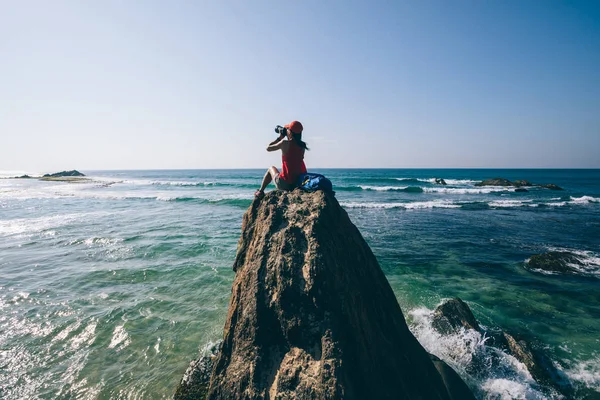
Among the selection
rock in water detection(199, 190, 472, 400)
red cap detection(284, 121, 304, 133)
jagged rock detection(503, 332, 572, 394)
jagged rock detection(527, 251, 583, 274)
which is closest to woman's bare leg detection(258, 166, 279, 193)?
red cap detection(284, 121, 304, 133)

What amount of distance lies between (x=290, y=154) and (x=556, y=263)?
41.2ft

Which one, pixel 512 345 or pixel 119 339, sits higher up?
pixel 119 339

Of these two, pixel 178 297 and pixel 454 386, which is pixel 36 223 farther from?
pixel 454 386

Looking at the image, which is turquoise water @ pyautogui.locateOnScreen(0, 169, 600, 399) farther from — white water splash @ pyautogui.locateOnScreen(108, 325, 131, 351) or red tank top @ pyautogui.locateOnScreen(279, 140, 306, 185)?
red tank top @ pyautogui.locateOnScreen(279, 140, 306, 185)

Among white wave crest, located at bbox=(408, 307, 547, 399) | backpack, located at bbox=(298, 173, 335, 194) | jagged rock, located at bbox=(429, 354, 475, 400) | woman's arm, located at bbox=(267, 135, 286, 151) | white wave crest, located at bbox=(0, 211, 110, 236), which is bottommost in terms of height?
white wave crest, located at bbox=(408, 307, 547, 399)

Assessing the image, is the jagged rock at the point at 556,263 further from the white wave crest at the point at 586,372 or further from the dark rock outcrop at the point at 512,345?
the dark rock outcrop at the point at 512,345

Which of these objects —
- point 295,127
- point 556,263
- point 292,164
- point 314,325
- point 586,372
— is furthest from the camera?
point 556,263

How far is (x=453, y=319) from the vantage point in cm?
671

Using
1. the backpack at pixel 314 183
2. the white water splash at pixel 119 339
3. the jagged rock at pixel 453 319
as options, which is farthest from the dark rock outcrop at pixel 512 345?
the white water splash at pixel 119 339

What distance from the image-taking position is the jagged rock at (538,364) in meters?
5.25

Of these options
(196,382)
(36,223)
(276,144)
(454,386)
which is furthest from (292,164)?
(36,223)

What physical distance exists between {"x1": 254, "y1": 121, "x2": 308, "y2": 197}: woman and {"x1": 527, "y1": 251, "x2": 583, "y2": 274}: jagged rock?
1177 cm

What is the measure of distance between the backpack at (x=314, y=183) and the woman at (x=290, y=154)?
0.27 m

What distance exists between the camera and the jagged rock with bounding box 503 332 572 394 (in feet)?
17.2
